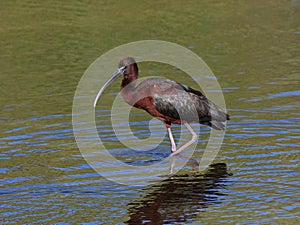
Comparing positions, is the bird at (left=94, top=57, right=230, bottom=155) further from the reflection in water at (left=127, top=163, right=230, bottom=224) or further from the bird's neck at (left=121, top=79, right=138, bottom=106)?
the reflection in water at (left=127, top=163, right=230, bottom=224)

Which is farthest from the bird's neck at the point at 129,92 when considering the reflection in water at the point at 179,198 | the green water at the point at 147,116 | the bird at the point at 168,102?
the reflection in water at the point at 179,198

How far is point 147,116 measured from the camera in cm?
1223

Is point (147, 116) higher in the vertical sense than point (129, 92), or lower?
lower

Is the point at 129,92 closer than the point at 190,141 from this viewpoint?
Yes

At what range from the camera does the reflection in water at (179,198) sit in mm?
8094

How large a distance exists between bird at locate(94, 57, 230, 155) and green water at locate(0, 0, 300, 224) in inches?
15.4

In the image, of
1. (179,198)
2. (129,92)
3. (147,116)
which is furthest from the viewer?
(147,116)

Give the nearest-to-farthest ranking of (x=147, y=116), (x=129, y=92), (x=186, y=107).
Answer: (x=129, y=92) < (x=186, y=107) < (x=147, y=116)

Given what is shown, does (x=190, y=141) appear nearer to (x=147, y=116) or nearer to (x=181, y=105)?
(x=181, y=105)

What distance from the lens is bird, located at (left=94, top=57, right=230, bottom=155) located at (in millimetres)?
10477

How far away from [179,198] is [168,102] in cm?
219

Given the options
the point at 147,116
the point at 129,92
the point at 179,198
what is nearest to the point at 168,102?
the point at 129,92

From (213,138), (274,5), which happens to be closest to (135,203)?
(213,138)

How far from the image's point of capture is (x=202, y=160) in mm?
10125
